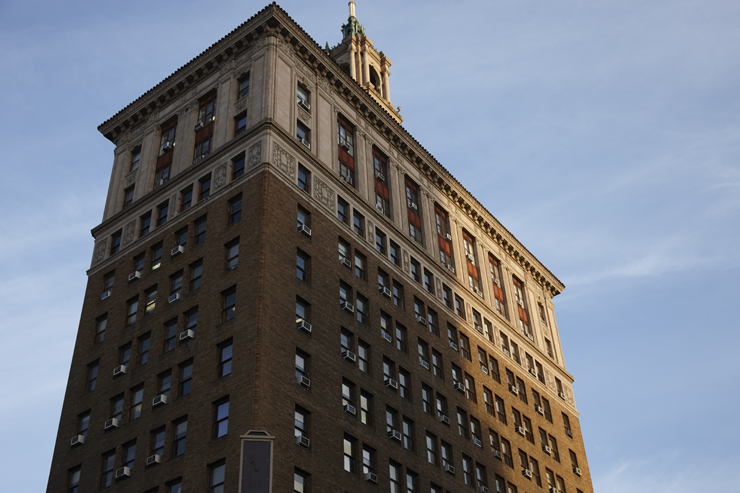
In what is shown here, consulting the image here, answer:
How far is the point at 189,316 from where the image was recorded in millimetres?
59062

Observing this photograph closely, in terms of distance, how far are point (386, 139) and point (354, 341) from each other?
80.3 feet

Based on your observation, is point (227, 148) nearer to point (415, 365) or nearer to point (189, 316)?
point (189, 316)

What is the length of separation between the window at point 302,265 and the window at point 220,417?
10553 mm

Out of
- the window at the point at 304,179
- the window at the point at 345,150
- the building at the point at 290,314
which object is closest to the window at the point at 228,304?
the building at the point at 290,314

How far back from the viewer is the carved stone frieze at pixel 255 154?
63409 millimetres

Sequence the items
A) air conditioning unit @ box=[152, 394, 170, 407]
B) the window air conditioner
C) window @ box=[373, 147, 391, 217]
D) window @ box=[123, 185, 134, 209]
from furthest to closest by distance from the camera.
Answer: window @ box=[373, 147, 391, 217]
window @ box=[123, 185, 134, 209]
the window air conditioner
air conditioning unit @ box=[152, 394, 170, 407]

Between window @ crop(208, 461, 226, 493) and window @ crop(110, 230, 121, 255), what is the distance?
2526 cm

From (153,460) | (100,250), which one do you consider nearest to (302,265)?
(153,460)

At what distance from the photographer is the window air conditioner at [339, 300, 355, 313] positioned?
62.0 metres

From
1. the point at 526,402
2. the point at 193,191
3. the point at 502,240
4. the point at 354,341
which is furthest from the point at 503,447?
the point at 193,191

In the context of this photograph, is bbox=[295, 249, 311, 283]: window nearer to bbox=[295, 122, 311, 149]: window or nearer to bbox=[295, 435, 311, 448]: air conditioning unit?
bbox=[295, 122, 311, 149]: window

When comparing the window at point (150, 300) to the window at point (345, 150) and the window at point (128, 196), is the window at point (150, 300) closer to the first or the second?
the window at point (128, 196)

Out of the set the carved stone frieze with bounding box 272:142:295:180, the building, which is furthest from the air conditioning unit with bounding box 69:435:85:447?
the carved stone frieze with bounding box 272:142:295:180

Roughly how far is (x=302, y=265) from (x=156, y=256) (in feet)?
38.8
